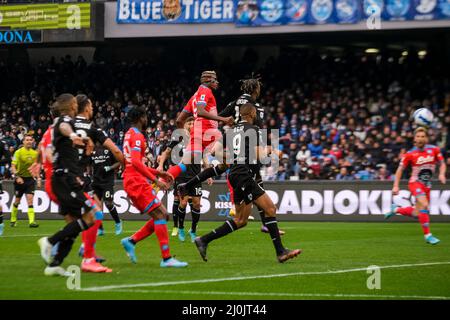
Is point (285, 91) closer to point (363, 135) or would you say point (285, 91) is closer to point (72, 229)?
point (363, 135)

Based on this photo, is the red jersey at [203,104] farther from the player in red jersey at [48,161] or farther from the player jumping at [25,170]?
the player jumping at [25,170]

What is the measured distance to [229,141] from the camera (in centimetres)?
1419

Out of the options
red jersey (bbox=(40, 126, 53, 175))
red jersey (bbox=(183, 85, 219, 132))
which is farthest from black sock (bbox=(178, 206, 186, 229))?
red jersey (bbox=(40, 126, 53, 175))

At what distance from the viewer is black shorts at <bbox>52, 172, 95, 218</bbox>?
1188 centimetres

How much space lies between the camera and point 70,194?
11.9 metres

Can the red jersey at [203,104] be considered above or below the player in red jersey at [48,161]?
above

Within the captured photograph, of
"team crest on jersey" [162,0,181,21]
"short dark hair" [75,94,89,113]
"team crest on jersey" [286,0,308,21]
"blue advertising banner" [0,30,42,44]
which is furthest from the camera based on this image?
"blue advertising banner" [0,30,42,44]

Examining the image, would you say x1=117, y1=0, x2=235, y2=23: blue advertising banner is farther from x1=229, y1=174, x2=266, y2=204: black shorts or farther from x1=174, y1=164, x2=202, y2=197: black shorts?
x1=229, y1=174, x2=266, y2=204: black shorts

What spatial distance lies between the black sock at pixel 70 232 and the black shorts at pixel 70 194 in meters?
0.13

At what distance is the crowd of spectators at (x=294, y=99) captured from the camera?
2888cm

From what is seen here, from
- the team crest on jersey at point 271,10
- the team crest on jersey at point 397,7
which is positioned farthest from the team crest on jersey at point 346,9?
the team crest on jersey at point 271,10

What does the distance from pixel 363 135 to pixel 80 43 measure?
49.0 ft

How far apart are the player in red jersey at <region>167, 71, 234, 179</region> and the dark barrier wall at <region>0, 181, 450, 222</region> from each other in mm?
9629
